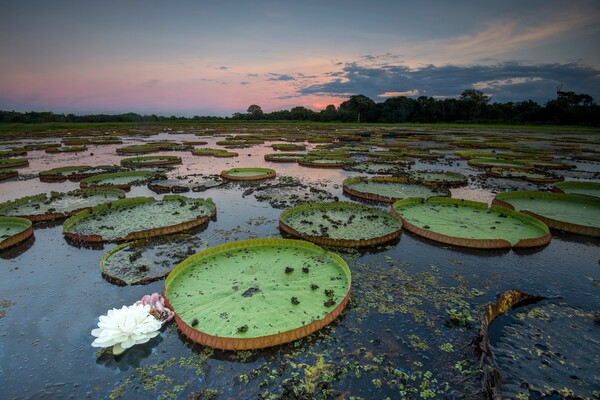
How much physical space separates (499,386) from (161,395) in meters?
2.96

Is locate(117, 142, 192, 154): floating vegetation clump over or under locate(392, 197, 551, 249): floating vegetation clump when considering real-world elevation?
over

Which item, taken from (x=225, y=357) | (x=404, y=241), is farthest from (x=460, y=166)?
(x=225, y=357)

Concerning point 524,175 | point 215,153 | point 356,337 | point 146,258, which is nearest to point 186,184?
point 146,258

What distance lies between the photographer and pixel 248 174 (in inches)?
465

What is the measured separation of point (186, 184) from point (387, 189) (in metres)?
6.43

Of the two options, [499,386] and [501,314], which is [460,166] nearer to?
[501,314]

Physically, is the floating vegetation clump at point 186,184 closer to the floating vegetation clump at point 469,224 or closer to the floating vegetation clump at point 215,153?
the floating vegetation clump at point 215,153

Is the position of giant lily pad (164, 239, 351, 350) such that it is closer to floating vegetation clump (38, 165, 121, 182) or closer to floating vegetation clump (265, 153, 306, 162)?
floating vegetation clump (38, 165, 121, 182)

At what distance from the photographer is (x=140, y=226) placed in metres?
6.31

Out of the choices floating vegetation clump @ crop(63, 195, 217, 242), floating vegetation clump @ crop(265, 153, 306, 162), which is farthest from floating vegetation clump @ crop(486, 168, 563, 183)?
floating vegetation clump @ crop(63, 195, 217, 242)

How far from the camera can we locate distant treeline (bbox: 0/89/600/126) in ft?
171

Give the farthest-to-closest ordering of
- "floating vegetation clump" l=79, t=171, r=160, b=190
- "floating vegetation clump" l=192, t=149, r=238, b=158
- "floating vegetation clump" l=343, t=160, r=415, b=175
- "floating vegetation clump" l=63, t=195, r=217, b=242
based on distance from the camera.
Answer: "floating vegetation clump" l=192, t=149, r=238, b=158, "floating vegetation clump" l=343, t=160, r=415, b=175, "floating vegetation clump" l=79, t=171, r=160, b=190, "floating vegetation clump" l=63, t=195, r=217, b=242

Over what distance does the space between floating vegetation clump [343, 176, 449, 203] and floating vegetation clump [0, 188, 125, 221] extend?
6656 millimetres

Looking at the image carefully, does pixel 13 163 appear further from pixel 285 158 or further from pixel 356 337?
pixel 356 337
